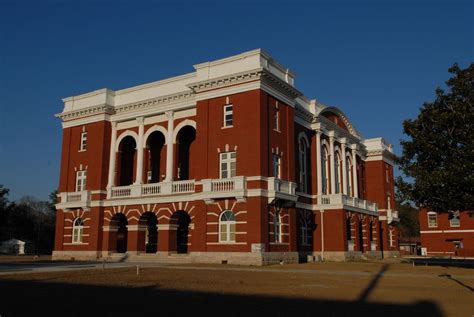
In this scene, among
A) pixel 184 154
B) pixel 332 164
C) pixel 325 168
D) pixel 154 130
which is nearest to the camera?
pixel 154 130

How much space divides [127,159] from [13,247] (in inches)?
1531

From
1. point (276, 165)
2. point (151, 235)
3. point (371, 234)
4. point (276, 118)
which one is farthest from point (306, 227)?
point (371, 234)

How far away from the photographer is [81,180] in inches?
1781

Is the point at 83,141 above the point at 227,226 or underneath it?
above

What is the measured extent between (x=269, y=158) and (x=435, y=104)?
12.5m

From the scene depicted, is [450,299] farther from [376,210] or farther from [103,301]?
[376,210]

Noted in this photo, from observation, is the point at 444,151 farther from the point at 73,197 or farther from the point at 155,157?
the point at 73,197

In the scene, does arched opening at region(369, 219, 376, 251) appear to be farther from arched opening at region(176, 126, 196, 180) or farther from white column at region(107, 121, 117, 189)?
white column at region(107, 121, 117, 189)

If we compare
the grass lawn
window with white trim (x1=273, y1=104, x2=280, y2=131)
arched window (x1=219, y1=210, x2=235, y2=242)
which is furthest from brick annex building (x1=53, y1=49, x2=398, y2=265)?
the grass lawn

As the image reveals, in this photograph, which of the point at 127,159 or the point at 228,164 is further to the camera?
the point at 127,159

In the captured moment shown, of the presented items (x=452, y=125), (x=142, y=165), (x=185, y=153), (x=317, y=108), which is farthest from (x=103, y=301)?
(x=317, y=108)

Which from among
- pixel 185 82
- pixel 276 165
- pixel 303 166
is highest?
pixel 185 82

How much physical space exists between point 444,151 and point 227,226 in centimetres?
1631

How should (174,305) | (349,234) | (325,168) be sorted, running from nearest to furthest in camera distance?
1. (174,305)
2. (349,234)
3. (325,168)
